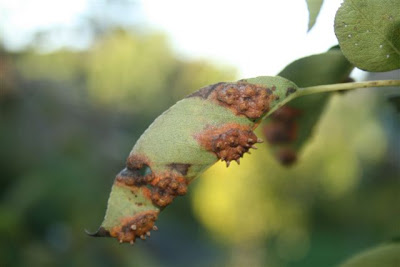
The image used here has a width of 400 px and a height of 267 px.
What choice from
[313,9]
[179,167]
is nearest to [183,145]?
[179,167]

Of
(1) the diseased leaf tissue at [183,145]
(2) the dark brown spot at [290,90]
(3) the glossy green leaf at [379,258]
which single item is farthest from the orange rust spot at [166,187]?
(3) the glossy green leaf at [379,258]

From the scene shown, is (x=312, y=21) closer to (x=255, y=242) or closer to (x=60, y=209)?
(x=60, y=209)

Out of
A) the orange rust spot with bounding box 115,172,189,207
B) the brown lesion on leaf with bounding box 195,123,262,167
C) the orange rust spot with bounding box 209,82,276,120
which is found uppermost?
the orange rust spot with bounding box 209,82,276,120

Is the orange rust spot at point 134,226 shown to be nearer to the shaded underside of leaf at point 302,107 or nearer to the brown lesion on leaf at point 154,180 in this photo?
the brown lesion on leaf at point 154,180

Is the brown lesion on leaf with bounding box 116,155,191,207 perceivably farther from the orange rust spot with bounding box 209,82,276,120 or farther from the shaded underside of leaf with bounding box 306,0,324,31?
the shaded underside of leaf with bounding box 306,0,324,31

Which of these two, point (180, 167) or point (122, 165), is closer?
point (180, 167)

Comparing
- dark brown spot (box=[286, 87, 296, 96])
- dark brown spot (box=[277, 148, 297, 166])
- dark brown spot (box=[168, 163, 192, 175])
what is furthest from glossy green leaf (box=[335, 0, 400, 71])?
dark brown spot (box=[277, 148, 297, 166])

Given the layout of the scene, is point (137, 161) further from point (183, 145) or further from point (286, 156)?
point (286, 156)
